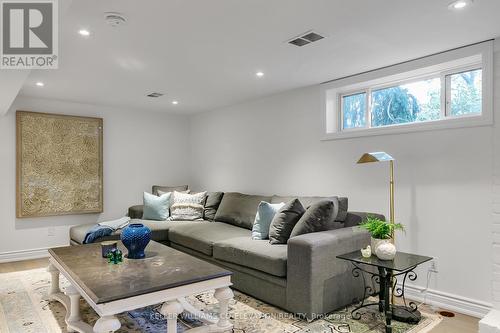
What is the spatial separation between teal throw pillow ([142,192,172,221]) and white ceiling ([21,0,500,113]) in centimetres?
164

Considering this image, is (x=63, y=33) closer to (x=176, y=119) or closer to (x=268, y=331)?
(x=268, y=331)

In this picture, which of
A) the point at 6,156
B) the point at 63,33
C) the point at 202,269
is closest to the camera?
the point at 202,269

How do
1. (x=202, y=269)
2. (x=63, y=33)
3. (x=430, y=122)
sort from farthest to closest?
1. (x=430, y=122)
2. (x=63, y=33)
3. (x=202, y=269)

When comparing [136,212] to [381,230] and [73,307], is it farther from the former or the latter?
[381,230]

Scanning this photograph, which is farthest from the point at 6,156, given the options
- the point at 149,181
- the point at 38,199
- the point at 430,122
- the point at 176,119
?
the point at 430,122

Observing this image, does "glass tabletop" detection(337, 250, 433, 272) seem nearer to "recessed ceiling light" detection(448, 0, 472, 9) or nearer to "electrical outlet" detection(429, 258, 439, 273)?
"electrical outlet" detection(429, 258, 439, 273)

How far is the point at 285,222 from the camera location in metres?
3.20

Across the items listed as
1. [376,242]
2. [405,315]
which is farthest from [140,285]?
[405,315]

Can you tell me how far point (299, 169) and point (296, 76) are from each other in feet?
3.90

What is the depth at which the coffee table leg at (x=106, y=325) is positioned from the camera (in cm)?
180

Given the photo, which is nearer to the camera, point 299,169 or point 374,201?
point 374,201

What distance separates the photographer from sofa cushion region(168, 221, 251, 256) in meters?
3.66

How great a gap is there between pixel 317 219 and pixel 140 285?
164 cm

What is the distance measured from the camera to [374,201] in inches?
139
